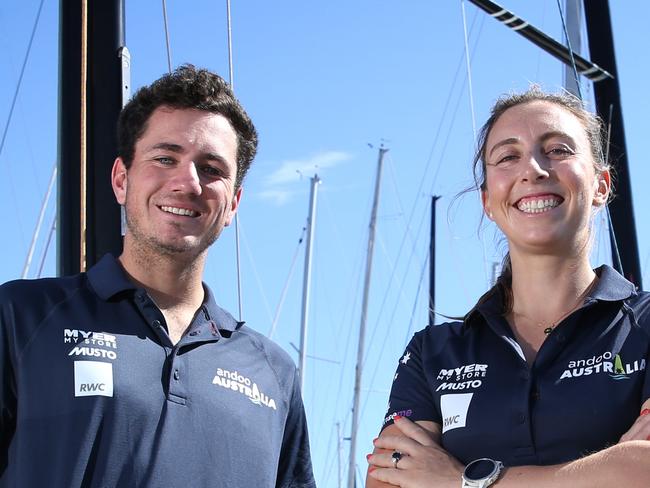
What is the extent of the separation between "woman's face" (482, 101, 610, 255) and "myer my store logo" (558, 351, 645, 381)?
0.42 m

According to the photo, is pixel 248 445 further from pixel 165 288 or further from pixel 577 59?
pixel 577 59

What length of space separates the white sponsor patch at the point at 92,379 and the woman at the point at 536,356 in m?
0.95

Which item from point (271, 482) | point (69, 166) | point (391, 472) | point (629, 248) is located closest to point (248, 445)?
point (271, 482)

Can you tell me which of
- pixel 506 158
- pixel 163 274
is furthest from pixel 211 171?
pixel 506 158

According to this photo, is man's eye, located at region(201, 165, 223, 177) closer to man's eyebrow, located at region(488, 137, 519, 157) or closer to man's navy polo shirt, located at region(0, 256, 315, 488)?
man's navy polo shirt, located at region(0, 256, 315, 488)

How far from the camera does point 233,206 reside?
4.22 meters

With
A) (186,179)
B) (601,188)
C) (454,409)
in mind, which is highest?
(186,179)

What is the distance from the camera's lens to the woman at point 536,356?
327 cm

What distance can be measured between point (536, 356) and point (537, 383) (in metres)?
0.13

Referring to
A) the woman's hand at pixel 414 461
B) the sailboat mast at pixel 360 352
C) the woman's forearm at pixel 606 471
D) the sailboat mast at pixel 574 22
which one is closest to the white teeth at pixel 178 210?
the woman's hand at pixel 414 461

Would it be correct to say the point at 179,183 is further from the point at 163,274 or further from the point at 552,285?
the point at 552,285

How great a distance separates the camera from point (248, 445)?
3.72 metres

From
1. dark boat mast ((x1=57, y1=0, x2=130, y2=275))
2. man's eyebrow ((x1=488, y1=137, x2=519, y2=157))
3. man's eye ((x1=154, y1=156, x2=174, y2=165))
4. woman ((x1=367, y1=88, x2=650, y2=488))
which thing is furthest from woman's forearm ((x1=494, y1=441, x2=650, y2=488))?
dark boat mast ((x1=57, y1=0, x2=130, y2=275))

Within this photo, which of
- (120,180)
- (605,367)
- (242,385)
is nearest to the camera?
(605,367)
